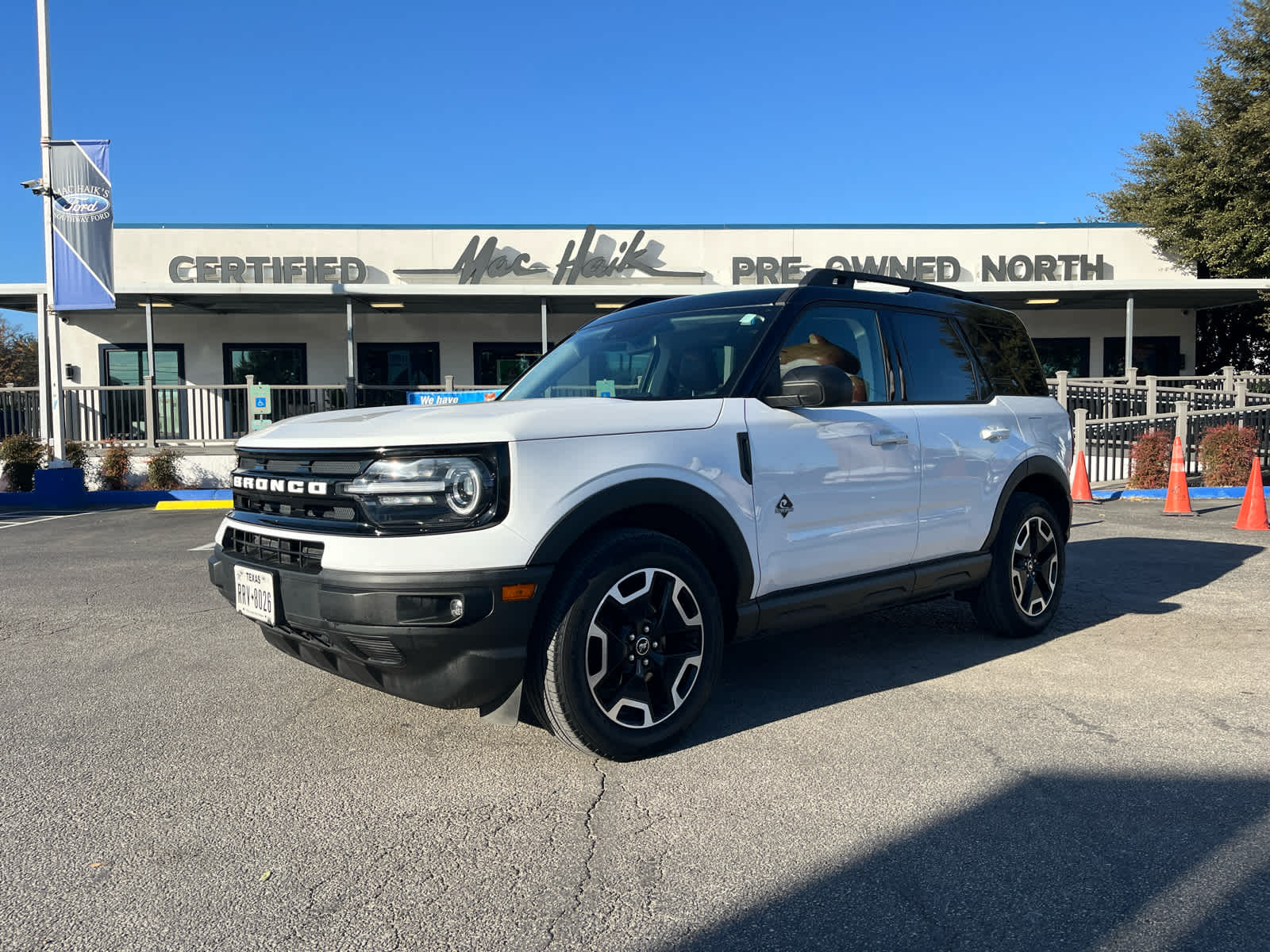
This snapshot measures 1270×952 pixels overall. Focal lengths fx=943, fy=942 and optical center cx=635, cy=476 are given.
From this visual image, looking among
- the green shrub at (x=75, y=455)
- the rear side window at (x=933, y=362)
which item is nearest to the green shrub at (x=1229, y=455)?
the rear side window at (x=933, y=362)

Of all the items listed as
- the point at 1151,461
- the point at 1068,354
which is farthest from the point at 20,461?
the point at 1068,354

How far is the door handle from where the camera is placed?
421 centimetres

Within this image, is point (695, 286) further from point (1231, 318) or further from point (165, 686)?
point (165, 686)

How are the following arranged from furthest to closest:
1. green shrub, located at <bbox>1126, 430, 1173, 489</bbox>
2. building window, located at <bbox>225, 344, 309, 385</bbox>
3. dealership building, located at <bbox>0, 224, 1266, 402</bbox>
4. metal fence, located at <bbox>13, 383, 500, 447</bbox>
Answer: building window, located at <bbox>225, 344, 309, 385</bbox> < dealership building, located at <bbox>0, 224, 1266, 402</bbox> < metal fence, located at <bbox>13, 383, 500, 447</bbox> < green shrub, located at <bbox>1126, 430, 1173, 489</bbox>

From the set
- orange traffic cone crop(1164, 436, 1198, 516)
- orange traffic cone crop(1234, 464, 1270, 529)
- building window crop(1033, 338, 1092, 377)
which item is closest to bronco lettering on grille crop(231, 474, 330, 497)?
orange traffic cone crop(1234, 464, 1270, 529)

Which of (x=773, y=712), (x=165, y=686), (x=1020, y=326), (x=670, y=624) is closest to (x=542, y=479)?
(x=670, y=624)

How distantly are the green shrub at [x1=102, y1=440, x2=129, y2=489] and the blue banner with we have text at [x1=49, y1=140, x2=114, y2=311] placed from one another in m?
2.28

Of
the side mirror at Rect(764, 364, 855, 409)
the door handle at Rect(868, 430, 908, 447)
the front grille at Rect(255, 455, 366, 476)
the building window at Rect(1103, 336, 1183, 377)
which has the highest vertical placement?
the building window at Rect(1103, 336, 1183, 377)

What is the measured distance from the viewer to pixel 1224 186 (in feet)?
75.7

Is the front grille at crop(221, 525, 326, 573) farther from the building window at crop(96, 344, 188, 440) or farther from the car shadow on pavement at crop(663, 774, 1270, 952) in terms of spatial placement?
the building window at crop(96, 344, 188, 440)

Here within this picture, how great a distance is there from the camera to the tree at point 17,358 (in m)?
51.7

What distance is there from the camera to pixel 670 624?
3.48 metres

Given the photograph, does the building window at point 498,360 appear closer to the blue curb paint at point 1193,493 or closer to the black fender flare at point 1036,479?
the blue curb paint at point 1193,493

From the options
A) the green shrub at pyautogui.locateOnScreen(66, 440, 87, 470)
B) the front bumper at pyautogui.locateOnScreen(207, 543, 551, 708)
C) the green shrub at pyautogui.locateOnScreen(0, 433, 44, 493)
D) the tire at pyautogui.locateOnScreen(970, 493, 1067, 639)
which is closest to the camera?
the front bumper at pyautogui.locateOnScreen(207, 543, 551, 708)
